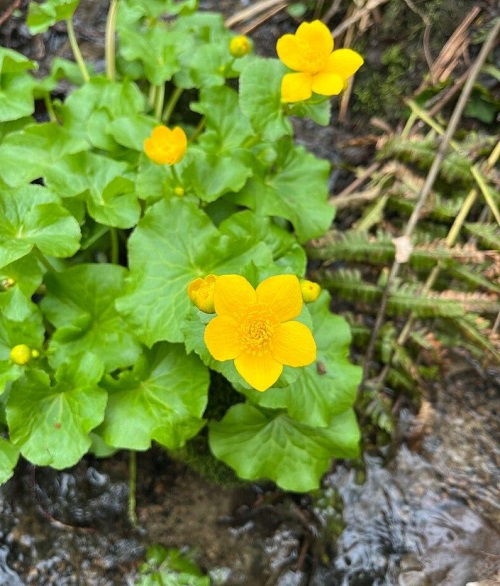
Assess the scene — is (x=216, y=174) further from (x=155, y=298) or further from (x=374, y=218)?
(x=374, y=218)

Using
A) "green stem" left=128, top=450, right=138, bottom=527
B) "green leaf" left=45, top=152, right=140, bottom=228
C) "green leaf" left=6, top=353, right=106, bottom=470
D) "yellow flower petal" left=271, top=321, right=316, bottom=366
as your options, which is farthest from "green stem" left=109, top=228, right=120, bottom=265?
"yellow flower petal" left=271, top=321, right=316, bottom=366

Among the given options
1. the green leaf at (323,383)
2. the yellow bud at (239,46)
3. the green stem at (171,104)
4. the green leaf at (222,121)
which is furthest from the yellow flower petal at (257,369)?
the green stem at (171,104)

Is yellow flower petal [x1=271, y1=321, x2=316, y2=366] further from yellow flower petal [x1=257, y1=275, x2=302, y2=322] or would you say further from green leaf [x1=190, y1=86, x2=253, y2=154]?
green leaf [x1=190, y1=86, x2=253, y2=154]

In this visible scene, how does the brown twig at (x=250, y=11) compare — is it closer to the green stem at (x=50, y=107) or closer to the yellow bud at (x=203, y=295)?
the green stem at (x=50, y=107)

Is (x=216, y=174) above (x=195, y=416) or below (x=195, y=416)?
above

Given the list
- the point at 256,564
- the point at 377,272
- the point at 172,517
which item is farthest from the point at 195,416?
the point at 377,272

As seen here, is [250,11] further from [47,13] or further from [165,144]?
[165,144]
